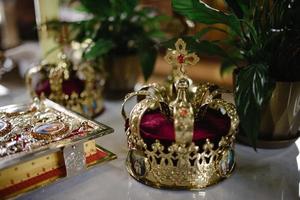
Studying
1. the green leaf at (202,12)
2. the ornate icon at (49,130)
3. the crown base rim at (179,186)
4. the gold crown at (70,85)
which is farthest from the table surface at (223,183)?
the green leaf at (202,12)

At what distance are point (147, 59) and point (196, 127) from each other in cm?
41

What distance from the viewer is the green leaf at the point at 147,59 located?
1162mm

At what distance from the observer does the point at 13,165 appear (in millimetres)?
683

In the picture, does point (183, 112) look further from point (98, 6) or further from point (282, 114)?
point (98, 6)

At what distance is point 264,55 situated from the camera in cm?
86

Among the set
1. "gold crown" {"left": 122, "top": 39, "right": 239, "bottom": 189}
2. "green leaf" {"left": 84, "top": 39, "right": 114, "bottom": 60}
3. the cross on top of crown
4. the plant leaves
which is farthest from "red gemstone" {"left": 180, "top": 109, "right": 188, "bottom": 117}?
the plant leaves

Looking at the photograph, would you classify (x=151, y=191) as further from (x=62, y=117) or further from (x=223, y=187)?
(x=62, y=117)

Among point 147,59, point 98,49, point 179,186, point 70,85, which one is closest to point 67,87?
point 70,85

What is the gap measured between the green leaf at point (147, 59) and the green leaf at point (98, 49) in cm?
11

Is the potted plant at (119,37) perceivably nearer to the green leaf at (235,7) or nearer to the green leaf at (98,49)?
the green leaf at (98,49)

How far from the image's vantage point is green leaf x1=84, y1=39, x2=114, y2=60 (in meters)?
1.14

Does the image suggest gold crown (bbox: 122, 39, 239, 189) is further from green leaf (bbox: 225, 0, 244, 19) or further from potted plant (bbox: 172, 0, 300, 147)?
green leaf (bbox: 225, 0, 244, 19)

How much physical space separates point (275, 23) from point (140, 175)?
0.48m

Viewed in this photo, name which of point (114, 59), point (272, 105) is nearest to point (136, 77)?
point (114, 59)
